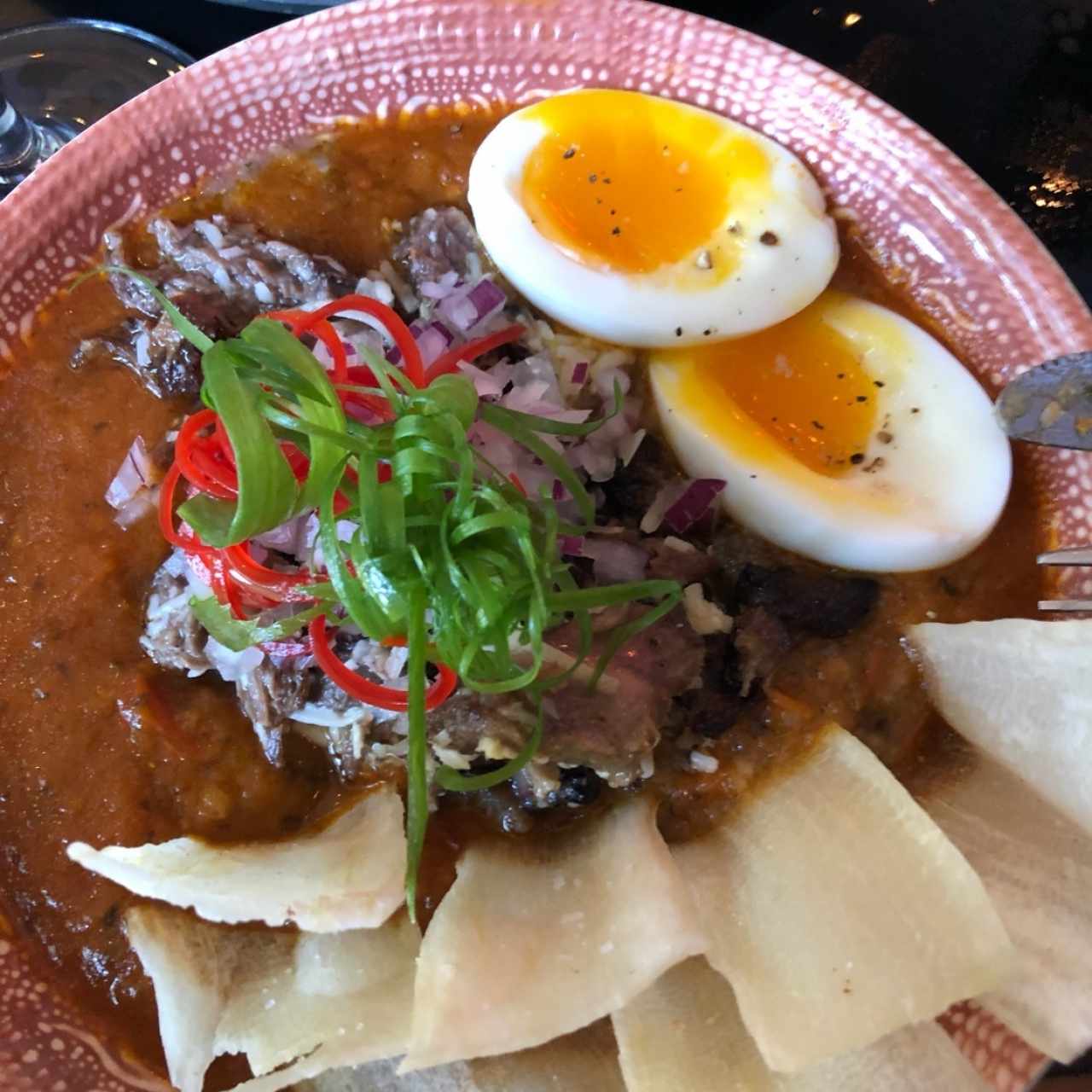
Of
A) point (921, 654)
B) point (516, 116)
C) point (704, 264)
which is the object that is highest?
point (516, 116)

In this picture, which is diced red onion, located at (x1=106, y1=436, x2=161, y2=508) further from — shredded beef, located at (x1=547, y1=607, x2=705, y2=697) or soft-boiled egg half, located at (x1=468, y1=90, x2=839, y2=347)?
shredded beef, located at (x1=547, y1=607, x2=705, y2=697)

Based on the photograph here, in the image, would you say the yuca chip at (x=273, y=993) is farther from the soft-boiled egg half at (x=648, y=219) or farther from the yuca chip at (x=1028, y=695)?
the soft-boiled egg half at (x=648, y=219)

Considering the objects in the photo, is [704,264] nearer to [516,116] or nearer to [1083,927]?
[516,116]

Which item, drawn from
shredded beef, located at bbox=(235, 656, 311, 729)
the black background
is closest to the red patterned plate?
the black background

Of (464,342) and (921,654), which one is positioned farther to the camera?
(464,342)

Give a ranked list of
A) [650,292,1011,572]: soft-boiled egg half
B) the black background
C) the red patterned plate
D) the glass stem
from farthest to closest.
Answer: the glass stem, the black background, the red patterned plate, [650,292,1011,572]: soft-boiled egg half

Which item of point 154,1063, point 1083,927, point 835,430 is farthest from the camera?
point 835,430

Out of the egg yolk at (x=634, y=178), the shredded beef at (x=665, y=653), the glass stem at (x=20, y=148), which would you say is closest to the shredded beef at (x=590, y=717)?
the shredded beef at (x=665, y=653)

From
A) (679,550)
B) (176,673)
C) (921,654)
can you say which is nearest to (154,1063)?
(176,673)

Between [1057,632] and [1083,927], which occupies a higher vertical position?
[1057,632]
